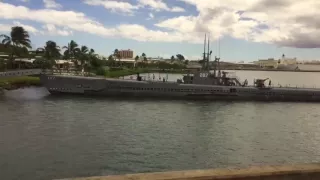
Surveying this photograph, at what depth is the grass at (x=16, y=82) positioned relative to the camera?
249ft

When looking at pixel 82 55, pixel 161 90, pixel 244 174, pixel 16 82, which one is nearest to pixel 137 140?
pixel 244 174

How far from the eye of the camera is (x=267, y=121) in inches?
1815

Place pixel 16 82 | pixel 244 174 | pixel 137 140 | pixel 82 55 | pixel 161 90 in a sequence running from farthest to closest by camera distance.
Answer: pixel 82 55 < pixel 16 82 < pixel 161 90 < pixel 137 140 < pixel 244 174

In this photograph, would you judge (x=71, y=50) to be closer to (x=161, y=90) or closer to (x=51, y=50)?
(x=51, y=50)

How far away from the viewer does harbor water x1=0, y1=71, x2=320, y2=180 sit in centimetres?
2259

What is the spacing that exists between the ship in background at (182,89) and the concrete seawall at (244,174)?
209 ft

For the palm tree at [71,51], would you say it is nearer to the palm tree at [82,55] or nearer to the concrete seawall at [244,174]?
the palm tree at [82,55]

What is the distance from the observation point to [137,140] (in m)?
29.9

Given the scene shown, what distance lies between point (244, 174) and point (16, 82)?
8499 centimetres

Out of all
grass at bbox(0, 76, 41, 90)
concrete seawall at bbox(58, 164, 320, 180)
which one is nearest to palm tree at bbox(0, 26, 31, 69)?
grass at bbox(0, 76, 41, 90)

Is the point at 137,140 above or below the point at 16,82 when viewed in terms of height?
below

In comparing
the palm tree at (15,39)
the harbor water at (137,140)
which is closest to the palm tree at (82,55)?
the palm tree at (15,39)

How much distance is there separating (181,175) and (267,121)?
4215 cm

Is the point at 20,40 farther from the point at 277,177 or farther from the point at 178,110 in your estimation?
the point at 277,177
